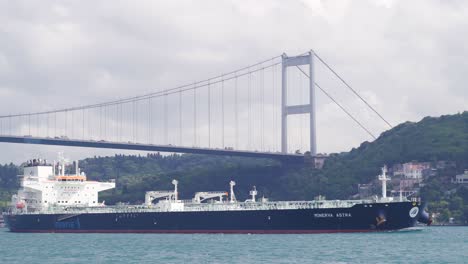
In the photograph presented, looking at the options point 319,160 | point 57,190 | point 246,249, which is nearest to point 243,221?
point 246,249

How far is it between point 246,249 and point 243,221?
47.7 feet

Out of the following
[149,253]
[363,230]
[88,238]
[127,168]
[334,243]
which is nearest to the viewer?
[149,253]

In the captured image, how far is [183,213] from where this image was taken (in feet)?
225

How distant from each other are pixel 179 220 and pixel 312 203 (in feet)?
32.7

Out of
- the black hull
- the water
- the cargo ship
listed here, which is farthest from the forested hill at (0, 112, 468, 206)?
the water

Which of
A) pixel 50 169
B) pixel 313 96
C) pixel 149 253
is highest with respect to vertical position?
pixel 313 96

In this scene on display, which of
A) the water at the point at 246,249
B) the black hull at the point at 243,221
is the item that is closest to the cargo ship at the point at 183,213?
the black hull at the point at 243,221

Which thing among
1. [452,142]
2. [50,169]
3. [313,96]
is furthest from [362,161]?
[50,169]

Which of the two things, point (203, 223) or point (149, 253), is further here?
point (203, 223)

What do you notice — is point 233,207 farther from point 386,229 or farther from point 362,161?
point 362,161

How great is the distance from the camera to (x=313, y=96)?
98.5 meters

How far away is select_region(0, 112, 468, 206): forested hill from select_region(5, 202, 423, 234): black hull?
109 feet

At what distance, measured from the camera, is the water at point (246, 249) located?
4543 cm

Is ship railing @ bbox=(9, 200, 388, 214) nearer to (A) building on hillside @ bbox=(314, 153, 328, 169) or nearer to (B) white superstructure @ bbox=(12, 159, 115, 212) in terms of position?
(B) white superstructure @ bbox=(12, 159, 115, 212)
